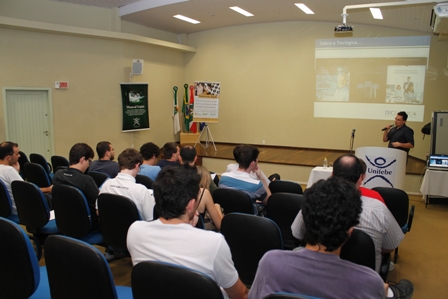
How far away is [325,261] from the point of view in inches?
51.8

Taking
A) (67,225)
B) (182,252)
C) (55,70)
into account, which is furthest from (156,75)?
(182,252)

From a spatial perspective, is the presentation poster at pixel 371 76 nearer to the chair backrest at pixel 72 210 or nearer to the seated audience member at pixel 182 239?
the chair backrest at pixel 72 210

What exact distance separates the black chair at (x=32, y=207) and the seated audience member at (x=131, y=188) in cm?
56

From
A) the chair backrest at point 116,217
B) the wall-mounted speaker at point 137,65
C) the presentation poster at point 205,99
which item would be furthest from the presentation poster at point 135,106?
the chair backrest at point 116,217

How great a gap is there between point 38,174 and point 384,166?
4.44 metres

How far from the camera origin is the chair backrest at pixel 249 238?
7.32 feet

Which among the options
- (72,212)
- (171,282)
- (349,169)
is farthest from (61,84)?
(171,282)

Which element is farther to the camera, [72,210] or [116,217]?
[72,210]

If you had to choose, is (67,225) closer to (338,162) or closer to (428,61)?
(338,162)

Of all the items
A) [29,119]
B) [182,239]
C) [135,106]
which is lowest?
[182,239]

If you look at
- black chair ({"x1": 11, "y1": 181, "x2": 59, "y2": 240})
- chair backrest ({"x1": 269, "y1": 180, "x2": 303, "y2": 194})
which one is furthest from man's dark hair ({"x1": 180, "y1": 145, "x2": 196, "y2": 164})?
black chair ({"x1": 11, "y1": 181, "x2": 59, "y2": 240})

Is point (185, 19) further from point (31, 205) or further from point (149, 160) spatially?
point (31, 205)

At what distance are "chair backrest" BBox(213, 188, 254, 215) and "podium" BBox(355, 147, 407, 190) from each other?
2.74m

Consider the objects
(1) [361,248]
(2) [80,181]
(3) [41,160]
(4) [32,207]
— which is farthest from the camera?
(3) [41,160]
